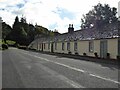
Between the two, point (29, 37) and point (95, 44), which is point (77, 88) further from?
point (29, 37)

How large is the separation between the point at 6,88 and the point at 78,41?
105ft

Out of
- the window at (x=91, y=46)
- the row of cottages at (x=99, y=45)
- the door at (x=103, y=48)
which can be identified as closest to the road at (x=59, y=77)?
the row of cottages at (x=99, y=45)

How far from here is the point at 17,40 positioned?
419 feet

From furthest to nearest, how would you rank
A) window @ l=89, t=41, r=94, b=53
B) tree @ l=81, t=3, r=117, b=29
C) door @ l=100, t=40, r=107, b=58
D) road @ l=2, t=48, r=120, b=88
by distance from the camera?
1. tree @ l=81, t=3, r=117, b=29
2. window @ l=89, t=41, r=94, b=53
3. door @ l=100, t=40, r=107, b=58
4. road @ l=2, t=48, r=120, b=88

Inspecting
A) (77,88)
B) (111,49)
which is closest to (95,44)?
(111,49)

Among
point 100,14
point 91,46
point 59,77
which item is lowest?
point 59,77

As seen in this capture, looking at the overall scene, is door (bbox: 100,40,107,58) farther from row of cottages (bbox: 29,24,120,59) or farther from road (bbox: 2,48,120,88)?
road (bbox: 2,48,120,88)

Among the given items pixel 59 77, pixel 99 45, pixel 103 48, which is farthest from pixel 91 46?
pixel 59 77

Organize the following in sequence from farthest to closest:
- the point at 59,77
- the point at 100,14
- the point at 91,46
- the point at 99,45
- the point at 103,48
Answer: the point at 100,14, the point at 91,46, the point at 99,45, the point at 103,48, the point at 59,77

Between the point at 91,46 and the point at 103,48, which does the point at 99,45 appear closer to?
the point at 103,48

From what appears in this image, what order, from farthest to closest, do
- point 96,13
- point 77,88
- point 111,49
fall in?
point 96,13, point 111,49, point 77,88

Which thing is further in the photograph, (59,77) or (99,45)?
(99,45)

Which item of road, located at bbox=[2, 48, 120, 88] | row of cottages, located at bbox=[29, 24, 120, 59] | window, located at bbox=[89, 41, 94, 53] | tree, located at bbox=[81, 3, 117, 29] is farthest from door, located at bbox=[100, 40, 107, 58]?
tree, located at bbox=[81, 3, 117, 29]

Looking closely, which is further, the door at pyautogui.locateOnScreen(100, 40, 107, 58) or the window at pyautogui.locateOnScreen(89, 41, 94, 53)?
the window at pyautogui.locateOnScreen(89, 41, 94, 53)
